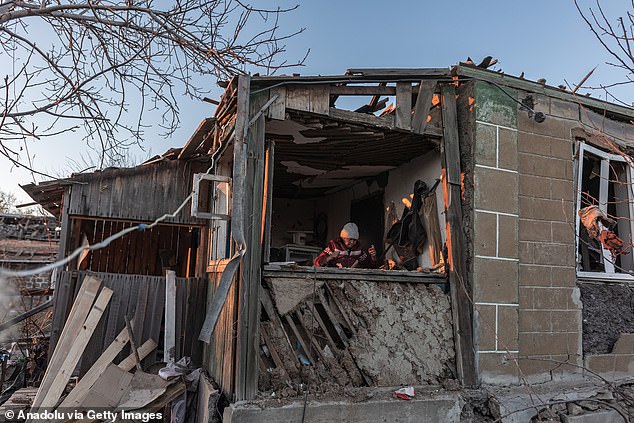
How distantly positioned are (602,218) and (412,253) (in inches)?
94.7

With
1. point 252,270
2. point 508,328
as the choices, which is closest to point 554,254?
point 508,328

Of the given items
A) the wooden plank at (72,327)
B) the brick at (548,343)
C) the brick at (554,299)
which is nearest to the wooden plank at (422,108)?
the brick at (554,299)

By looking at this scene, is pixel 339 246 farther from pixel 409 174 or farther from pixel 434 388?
pixel 434 388

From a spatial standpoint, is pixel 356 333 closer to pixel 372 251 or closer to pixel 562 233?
pixel 372 251

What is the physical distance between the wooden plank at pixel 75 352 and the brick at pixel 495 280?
470 cm

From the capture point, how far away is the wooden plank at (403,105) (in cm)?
539

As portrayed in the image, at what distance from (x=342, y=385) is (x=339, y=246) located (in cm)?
256

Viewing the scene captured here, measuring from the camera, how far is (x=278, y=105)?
4.92 metres

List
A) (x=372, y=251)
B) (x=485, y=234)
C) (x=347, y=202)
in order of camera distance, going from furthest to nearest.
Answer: (x=347, y=202) → (x=372, y=251) → (x=485, y=234)

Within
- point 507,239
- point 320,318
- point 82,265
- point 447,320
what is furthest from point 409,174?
point 82,265

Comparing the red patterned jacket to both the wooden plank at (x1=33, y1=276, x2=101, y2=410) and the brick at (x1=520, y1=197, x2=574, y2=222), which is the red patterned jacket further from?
the wooden plank at (x1=33, y1=276, x2=101, y2=410)

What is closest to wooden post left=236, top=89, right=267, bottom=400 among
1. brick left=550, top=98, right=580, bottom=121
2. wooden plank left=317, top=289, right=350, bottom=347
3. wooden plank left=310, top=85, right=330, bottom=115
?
wooden plank left=310, top=85, right=330, bottom=115

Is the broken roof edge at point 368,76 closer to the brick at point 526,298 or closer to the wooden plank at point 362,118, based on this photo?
the wooden plank at point 362,118

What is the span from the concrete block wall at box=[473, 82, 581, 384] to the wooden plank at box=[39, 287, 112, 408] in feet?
15.5
